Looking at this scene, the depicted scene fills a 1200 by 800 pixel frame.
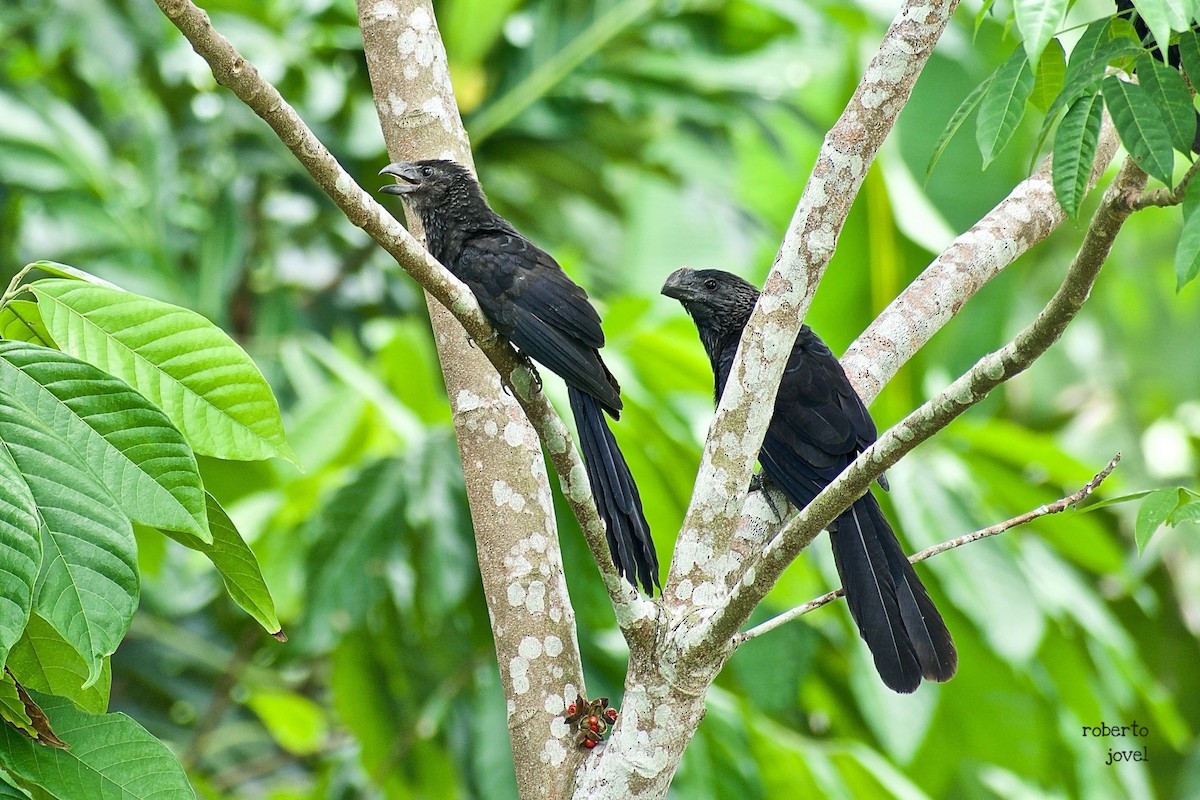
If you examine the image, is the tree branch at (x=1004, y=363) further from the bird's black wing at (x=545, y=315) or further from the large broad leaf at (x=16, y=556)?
the large broad leaf at (x=16, y=556)

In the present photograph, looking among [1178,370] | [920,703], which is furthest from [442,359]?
[1178,370]

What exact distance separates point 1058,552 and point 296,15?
389 cm

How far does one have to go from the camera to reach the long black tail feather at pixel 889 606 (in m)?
1.93

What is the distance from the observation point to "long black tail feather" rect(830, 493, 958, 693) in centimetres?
193

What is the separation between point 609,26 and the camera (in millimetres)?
4781

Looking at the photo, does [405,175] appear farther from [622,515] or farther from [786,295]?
[786,295]

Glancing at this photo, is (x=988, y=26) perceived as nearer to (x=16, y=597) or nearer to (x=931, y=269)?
(x=931, y=269)

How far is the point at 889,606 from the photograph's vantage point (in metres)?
2.02

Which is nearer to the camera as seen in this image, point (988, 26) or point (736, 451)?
point (736, 451)

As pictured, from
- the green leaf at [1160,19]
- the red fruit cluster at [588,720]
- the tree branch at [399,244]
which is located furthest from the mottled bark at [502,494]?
the green leaf at [1160,19]

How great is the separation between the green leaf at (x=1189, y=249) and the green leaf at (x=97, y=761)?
1.27m

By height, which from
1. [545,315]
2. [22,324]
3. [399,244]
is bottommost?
[22,324]

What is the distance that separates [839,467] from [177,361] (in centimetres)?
138

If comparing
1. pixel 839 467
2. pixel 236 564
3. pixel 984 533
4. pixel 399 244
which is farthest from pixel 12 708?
pixel 839 467
